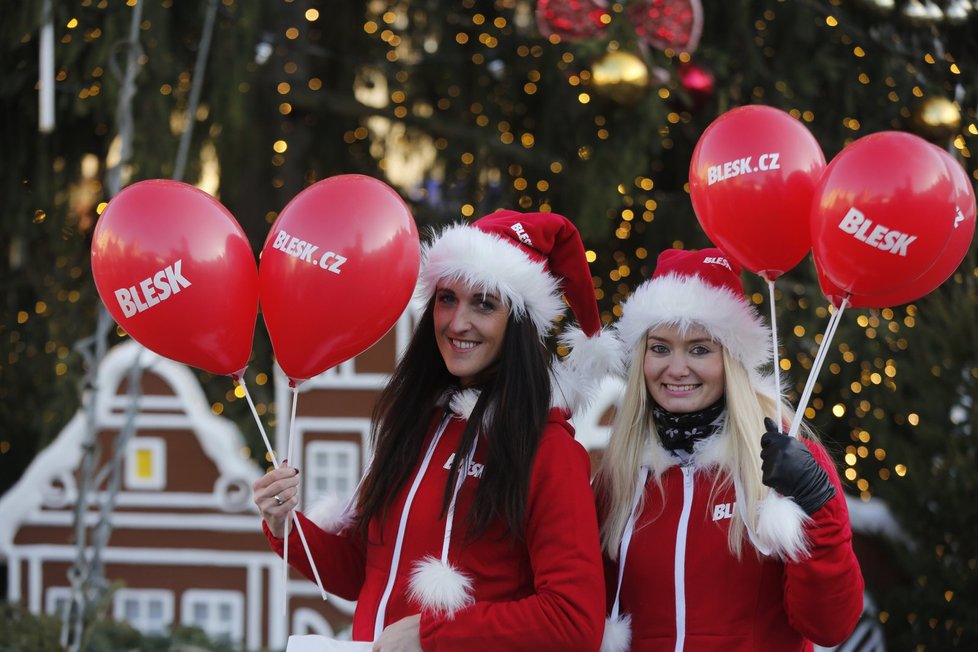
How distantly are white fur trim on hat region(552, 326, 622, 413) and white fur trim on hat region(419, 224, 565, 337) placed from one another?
0.54 ft

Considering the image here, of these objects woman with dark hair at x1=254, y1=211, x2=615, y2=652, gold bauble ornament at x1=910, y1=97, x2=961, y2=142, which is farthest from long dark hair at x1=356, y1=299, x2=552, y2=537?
gold bauble ornament at x1=910, y1=97, x2=961, y2=142

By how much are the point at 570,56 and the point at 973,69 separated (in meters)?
1.82

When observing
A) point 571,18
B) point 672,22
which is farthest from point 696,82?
point 571,18

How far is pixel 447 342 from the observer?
2.56m

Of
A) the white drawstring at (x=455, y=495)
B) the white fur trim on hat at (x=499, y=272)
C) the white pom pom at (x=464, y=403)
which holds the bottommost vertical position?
the white drawstring at (x=455, y=495)

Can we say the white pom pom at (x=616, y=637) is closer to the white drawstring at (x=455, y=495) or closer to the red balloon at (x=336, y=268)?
the white drawstring at (x=455, y=495)

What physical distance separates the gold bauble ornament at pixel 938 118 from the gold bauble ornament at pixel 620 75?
4.17 feet

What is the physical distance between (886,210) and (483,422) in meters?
0.94

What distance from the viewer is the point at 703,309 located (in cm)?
264

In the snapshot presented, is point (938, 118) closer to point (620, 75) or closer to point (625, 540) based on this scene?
point (620, 75)

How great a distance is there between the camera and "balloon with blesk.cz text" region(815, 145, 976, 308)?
244 cm

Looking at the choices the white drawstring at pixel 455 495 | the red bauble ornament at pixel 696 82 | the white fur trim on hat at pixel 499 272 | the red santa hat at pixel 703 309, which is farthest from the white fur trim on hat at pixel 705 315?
the red bauble ornament at pixel 696 82

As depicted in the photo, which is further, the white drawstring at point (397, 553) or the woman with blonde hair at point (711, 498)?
the white drawstring at point (397, 553)

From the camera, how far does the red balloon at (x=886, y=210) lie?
2.37 m
